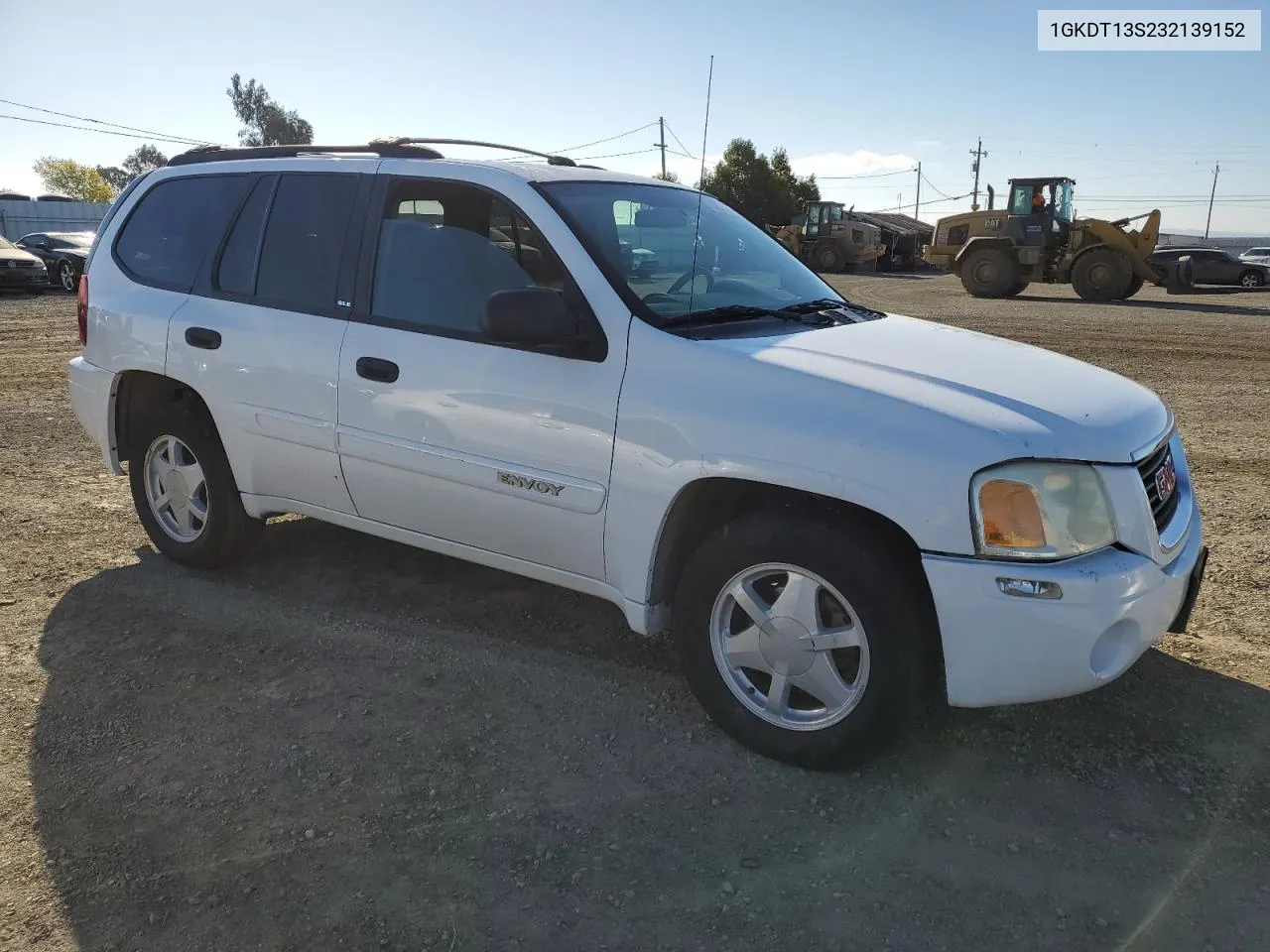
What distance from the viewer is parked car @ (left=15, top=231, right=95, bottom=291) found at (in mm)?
21844

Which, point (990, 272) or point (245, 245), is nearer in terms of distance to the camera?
point (245, 245)

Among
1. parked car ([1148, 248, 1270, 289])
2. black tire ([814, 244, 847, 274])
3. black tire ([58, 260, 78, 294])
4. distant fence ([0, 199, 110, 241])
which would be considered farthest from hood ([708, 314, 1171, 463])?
distant fence ([0, 199, 110, 241])

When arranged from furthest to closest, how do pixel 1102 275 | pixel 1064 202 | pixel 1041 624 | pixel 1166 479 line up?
pixel 1064 202
pixel 1102 275
pixel 1166 479
pixel 1041 624

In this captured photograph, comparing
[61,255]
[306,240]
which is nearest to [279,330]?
[306,240]

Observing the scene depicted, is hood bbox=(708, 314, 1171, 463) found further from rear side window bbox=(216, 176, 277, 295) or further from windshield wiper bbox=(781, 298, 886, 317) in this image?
rear side window bbox=(216, 176, 277, 295)

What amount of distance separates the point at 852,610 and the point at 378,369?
1.92 metres

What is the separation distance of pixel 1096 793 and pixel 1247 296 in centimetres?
2481

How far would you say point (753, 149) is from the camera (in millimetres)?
57375

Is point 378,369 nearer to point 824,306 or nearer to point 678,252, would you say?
point 678,252

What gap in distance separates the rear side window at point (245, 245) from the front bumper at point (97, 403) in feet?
2.80

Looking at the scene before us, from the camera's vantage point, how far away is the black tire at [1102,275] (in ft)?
69.9

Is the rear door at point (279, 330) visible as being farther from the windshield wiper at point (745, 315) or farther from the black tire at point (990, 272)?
the black tire at point (990, 272)

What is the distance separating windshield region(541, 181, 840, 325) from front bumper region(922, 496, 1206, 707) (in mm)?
1231

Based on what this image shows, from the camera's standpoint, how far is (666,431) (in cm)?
296
